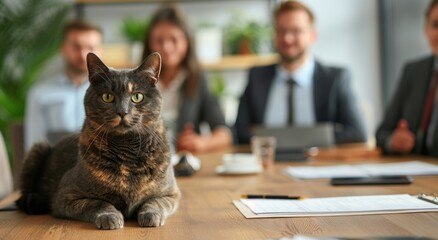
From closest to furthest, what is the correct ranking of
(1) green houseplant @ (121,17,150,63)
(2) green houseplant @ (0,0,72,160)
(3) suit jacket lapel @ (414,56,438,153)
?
(3) suit jacket lapel @ (414,56,438,153) → (2) green houseplant @ (0,0,72,160) → (1) green houseplant @ (121,17,150,63)

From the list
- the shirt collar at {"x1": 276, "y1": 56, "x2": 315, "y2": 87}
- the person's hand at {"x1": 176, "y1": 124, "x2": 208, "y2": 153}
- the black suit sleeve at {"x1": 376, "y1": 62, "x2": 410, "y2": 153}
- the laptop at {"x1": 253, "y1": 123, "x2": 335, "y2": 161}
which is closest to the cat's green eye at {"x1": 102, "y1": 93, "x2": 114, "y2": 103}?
the laptop at {"x1": 253, "y1": 123, "x2": 335, "y2": 161}

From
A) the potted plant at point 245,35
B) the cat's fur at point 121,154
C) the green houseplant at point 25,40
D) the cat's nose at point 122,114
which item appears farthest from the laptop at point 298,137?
the green houseplant at point 25,40

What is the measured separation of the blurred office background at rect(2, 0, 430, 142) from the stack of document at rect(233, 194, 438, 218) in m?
3.10

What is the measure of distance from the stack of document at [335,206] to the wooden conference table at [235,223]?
0.03 metres

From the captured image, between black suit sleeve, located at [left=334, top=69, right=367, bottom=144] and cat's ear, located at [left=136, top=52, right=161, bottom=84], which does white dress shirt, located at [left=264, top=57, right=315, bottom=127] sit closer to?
black suit sleeve, located at [left=334, top=69, right=367, bottom=144]

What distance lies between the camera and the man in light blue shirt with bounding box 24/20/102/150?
3.08 m

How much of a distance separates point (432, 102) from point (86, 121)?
186 cm

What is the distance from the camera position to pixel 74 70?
331cm

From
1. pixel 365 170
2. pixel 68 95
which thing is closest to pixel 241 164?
pixel 365 170

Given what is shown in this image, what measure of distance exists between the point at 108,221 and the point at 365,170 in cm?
109

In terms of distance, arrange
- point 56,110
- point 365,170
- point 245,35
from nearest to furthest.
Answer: point 365,170, point 56,110, point 245,35

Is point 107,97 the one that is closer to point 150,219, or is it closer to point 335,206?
point 150,219

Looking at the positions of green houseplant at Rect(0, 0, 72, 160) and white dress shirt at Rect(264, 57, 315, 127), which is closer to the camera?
white dress shirt at Rect(264, 57, 315, 127)

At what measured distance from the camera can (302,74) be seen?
3.31 meters
